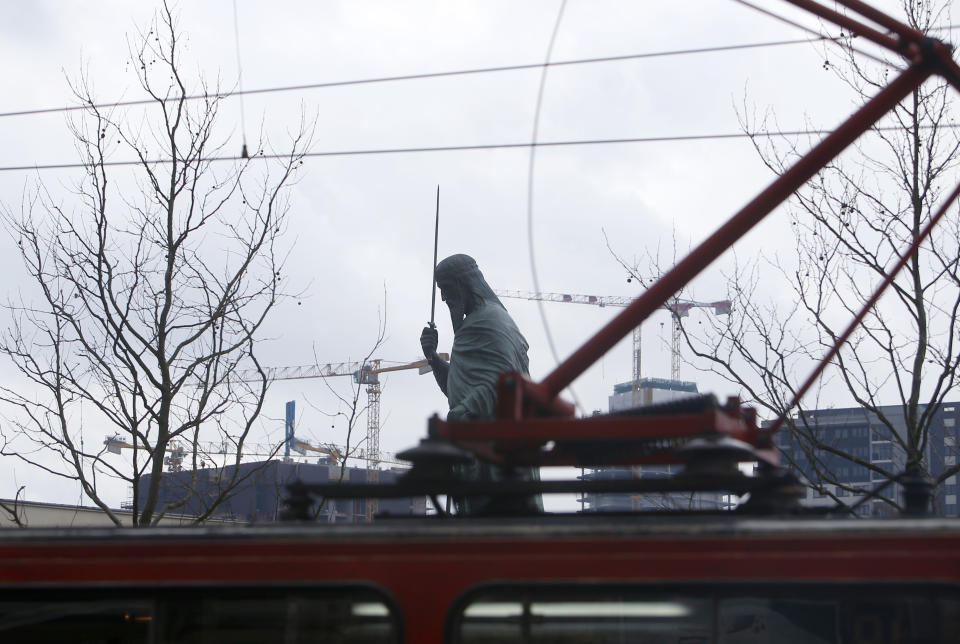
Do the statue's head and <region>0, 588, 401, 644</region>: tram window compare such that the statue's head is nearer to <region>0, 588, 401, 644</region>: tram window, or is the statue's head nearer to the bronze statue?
the bronze statue

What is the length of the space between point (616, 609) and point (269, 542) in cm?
133

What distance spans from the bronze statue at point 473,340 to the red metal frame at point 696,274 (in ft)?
10.5

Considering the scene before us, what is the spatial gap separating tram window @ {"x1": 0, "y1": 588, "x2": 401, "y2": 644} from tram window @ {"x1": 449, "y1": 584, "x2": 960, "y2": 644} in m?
0.38

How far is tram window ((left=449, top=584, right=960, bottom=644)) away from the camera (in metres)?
3.83

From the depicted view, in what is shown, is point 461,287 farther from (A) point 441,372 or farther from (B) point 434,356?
(A) point 441,372

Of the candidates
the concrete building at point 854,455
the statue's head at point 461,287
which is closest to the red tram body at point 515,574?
the concrete building at point 854,455

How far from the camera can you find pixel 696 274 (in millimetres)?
4711

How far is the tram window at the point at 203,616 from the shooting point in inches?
160

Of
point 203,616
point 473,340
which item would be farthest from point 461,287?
point 203,616

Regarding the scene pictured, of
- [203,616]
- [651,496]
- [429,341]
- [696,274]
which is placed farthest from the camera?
[651,496]

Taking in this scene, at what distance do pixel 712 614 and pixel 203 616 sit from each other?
1896 millimetres

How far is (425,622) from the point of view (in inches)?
158

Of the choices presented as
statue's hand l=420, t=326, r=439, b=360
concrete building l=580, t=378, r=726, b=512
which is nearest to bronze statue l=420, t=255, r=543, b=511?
statue's hand l=420, t=326, r=439, b=360

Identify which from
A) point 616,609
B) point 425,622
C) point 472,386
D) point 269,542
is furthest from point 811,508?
point 472,386
